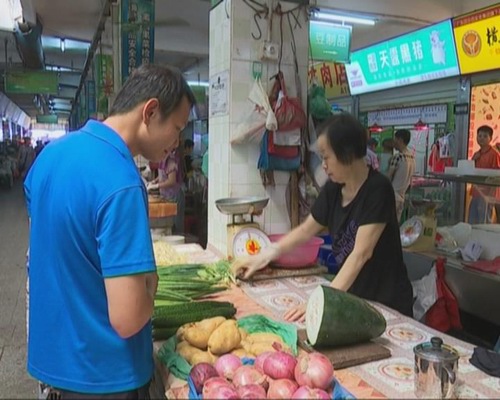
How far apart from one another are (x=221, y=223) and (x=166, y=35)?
647 centimetres

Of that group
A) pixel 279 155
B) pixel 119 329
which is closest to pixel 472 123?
pixel 279 155

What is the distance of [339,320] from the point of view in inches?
67.3

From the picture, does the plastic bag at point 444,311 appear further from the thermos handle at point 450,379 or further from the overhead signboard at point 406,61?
the overhead signboard at point 406,61

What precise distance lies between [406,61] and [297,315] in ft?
21.3

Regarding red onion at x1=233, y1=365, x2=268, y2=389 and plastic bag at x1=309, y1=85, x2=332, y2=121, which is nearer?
red onion at x1=233, y1=365, x2=268, y2=389

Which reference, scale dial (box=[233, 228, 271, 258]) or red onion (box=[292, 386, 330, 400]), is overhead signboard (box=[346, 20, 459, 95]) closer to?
scale dial (box=[233, 228, 271, 258])

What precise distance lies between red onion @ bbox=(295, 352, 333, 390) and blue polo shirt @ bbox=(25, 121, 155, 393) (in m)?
0.46

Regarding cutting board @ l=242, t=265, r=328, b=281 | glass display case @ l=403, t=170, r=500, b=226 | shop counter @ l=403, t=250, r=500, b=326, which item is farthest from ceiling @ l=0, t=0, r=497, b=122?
cutting board @ l=242, t=265, r=328, b=281

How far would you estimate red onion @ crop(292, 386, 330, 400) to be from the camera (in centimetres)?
125

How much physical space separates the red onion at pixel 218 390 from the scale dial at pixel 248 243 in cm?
153

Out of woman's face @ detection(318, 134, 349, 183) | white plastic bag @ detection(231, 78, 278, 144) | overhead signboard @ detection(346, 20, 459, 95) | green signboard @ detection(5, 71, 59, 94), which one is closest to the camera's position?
woman's face @ detection(318, 134, 349, 183)

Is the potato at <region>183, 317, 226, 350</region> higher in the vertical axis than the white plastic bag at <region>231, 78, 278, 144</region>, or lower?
lower

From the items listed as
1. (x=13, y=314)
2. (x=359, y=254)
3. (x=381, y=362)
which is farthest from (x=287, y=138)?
(x=13, y=314)

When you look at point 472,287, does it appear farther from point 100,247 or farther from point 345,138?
point 100,247
